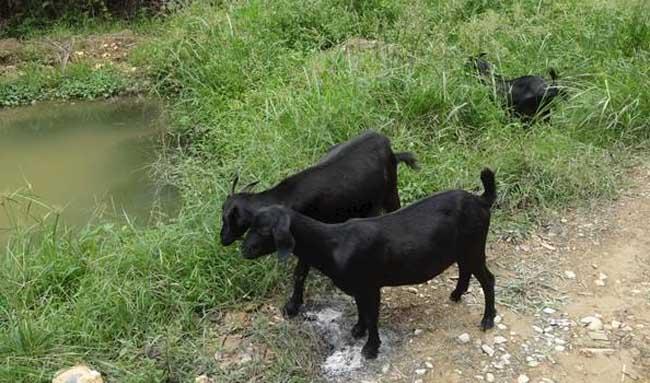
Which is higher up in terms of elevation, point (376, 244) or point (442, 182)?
point (376, 244)

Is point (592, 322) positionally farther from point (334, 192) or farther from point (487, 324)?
point (334, 192)

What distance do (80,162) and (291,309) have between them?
12.4ft

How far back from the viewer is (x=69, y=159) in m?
7.29

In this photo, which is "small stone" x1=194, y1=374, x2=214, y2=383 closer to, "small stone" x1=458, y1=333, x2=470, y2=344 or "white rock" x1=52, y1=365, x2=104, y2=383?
"white rock" x1=52, y1=365, x2=104, y2=383

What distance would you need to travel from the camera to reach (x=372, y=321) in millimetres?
3740

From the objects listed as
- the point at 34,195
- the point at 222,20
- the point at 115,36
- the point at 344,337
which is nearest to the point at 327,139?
the point at 344,337

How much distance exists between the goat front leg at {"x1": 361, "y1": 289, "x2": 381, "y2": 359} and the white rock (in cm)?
130

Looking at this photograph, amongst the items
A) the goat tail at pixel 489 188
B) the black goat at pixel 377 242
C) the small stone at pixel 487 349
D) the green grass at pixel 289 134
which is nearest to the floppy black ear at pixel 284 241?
Result: the black goat at pixel 377 242

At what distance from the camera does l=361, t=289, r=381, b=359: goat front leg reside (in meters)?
3.71

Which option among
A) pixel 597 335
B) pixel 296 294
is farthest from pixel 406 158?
pixel 597 335

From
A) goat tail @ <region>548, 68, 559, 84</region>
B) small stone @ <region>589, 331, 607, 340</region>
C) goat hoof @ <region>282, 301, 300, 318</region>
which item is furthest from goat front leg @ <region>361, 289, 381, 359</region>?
goat tail @ <region>548, 68, 559, 84</region>

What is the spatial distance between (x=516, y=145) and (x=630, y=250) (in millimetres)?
1182

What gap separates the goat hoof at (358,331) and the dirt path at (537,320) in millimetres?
63

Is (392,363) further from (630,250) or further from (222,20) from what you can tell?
(222,20)
